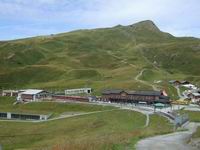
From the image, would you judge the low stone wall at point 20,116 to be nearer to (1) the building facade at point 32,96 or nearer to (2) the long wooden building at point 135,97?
(1) the building facade at point 32,96

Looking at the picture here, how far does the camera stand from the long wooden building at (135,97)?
150 metres

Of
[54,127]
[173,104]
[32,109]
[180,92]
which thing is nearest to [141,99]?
[173,104]

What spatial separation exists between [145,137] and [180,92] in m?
132

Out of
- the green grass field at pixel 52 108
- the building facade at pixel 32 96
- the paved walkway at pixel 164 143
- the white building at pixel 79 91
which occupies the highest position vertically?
the white building at pixel 79 91

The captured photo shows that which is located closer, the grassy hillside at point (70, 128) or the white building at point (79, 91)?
the grassy hillside at point (70, 128)

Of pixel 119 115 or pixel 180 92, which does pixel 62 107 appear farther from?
A: pixel 180 92

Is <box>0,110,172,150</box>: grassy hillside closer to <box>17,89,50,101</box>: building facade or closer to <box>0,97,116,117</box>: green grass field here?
<box>0,97,116,117</box>: green grass field

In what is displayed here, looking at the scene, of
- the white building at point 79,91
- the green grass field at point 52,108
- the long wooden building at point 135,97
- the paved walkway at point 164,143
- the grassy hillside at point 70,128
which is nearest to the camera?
the paved walkway at point 164,143

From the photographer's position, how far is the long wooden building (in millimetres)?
149500

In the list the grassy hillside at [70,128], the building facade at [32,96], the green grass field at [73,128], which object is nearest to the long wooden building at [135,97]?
the green grass field at [73,128]

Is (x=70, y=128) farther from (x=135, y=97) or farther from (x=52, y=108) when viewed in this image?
(x=135, y=97)

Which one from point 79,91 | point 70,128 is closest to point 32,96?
point 79,91

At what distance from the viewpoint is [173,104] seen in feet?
478

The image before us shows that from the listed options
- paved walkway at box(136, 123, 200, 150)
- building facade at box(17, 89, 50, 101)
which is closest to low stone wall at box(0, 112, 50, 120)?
building facade at box(17, 89, 50, 101)
